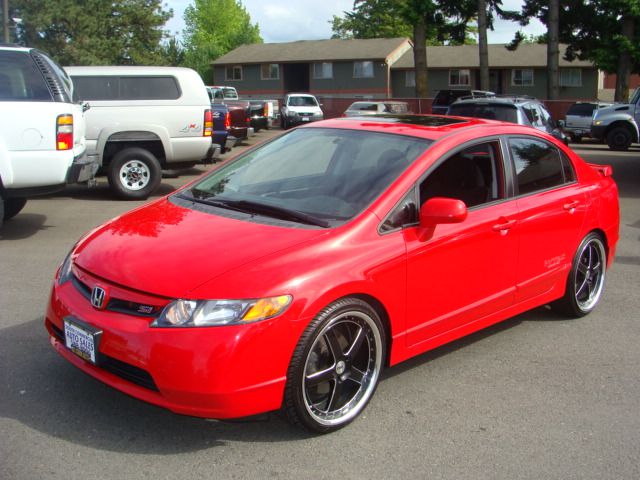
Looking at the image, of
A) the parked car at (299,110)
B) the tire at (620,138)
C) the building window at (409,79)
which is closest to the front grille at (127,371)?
the tire at (620,138)

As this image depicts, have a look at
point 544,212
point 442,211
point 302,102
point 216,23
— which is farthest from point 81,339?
point 216,23

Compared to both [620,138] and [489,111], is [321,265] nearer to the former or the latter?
[489,111]

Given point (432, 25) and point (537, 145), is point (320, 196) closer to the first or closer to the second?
point (537, 145)

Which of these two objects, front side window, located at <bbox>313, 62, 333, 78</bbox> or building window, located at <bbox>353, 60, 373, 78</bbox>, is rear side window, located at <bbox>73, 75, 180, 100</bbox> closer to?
building window, located at <bbox>353, 60, 373, 78</bbox>

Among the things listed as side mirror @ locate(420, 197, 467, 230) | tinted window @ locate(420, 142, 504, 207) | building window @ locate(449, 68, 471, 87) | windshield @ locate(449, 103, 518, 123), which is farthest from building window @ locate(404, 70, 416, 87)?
side mirror @ locate(420, 197, 467, 230)

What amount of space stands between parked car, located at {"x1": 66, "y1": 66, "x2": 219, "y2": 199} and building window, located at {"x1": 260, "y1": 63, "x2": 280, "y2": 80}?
49.3 meters

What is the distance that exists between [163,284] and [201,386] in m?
0.54

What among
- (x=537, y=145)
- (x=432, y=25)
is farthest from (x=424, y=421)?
(x=432, y=25)

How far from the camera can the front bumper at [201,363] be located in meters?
3.33

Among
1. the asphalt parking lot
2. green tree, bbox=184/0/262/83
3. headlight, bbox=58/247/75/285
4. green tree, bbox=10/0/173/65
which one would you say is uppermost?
green tree, bbox=184/0/262/83

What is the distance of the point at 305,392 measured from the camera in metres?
3.62

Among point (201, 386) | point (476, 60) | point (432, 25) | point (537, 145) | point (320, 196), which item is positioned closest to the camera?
point (201, 386)

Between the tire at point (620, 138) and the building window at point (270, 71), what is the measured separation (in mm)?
39003

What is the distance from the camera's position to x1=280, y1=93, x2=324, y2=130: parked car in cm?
3759
